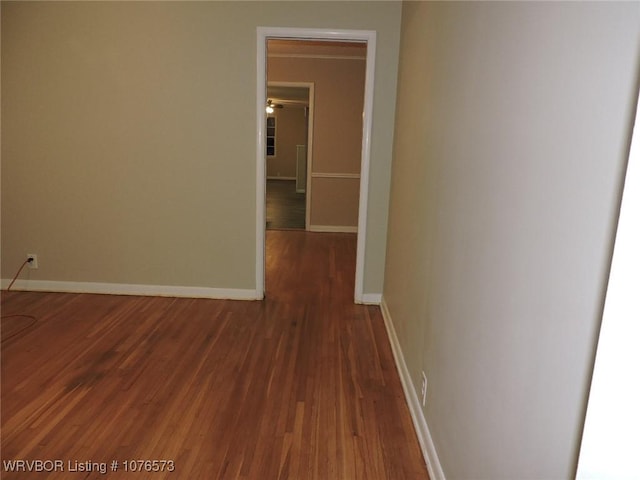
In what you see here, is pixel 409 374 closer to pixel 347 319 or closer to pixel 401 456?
pixel 401 456

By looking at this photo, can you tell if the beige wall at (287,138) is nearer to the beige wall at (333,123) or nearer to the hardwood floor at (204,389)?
the beige wall at (333,123)

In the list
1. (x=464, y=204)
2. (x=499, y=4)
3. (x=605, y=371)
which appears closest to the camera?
(x=605, y=371)

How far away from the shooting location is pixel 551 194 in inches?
34.8

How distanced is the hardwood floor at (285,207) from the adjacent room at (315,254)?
75.7 inches

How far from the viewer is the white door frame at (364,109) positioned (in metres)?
3.26

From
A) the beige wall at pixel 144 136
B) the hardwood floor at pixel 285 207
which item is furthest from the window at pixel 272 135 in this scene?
the beige wall at pixel 144 136

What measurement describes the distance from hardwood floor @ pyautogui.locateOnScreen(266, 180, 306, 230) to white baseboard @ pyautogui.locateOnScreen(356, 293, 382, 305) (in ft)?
10.7

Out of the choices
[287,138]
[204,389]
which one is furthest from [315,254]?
[287,138]

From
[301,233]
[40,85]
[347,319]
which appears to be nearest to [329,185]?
[301,233]

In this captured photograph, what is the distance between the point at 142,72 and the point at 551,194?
3302 mm

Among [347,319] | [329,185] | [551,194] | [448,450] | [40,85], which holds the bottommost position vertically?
[347,319]

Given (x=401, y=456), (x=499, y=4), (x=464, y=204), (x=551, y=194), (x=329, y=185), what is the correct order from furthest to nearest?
(x=329, y=185) < (x=401, y=456) < (x=464, y=204) < (x=499, y=4) < (x=551, y=194)

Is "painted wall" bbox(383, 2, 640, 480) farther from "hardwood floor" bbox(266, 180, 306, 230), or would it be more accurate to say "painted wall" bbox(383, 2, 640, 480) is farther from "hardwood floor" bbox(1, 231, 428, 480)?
"hardwood floor" bbox(266, 180, 306, 230)

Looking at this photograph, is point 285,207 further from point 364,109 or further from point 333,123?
point 364,109
